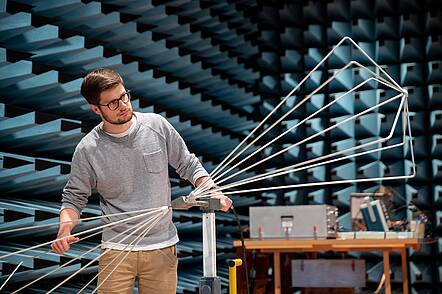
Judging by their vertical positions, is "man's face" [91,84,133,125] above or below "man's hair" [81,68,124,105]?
below

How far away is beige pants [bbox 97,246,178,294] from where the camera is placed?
99.3 inches

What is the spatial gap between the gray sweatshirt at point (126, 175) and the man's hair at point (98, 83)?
0.16 metres

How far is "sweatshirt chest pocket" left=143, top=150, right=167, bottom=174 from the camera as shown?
101 inches

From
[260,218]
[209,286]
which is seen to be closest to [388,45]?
[260,218]

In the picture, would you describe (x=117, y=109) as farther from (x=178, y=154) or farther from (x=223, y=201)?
(x=223, y=201)

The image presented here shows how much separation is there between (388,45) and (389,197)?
149 centimetres

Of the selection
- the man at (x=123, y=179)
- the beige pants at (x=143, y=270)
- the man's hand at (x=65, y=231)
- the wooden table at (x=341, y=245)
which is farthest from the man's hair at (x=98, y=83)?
the wooden table at (x=341, y=245)

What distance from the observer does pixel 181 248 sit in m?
4.95

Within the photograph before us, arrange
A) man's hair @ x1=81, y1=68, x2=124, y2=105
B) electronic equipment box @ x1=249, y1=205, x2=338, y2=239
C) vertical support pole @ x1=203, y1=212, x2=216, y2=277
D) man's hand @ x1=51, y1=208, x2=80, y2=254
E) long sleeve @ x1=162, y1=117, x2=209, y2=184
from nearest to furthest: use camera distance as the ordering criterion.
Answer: vertical support pole @ x1=203, y1=212, x2=216, y2=277 → man's hand @ x1=51, y1=208, x2=80, y2=254 → man's hair @ x1=81, y1=68, x2=124, y2=105 → long sleeve @ x1=162, y1=117, x2=209, y2=184 → electronic equipment box @ x1=249, y1=205, x2=338, y2=239

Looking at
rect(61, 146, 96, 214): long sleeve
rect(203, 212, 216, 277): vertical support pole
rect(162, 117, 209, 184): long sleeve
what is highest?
rect(162, 117, 209, 184): long sleeve

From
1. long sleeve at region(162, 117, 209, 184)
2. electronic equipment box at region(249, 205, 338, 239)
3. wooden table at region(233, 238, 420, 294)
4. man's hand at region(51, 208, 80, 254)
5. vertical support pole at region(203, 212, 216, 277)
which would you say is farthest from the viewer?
electronic equipment box at region(249, 205, 338, 239)

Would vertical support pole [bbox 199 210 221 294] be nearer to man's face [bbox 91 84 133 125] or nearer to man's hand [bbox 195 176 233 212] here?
man's hand [bbox 195 176 233 212]

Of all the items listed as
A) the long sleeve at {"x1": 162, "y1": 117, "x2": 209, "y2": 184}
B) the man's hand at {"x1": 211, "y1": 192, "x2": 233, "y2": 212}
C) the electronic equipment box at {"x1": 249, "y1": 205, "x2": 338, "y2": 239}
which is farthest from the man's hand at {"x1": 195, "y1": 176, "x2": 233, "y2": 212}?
the electronic equipment box at {"x1": 249, "y1": 205, "x2": 338, "y2": 239}

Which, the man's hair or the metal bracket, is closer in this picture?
the metal bracket
